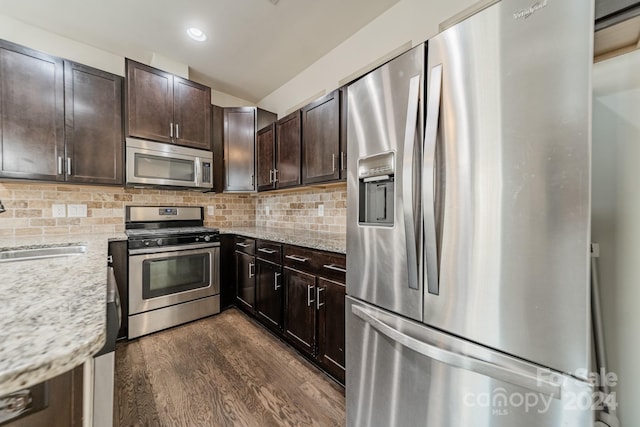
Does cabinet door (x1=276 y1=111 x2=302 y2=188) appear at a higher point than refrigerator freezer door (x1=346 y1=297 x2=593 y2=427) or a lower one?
higher

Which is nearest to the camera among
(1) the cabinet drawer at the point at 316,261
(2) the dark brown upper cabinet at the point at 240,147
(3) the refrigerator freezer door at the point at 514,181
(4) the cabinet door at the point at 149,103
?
(3) the refrigerator freezer door at the point at 514,181

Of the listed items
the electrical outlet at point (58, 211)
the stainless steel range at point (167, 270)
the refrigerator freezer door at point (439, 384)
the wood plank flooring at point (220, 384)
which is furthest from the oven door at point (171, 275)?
the refrigerator freezer door at point (439, 384)

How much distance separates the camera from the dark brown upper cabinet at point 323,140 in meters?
1.99

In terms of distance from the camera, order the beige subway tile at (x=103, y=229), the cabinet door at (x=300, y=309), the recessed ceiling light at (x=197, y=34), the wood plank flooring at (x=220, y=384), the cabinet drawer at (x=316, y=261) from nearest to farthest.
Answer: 1. the wood plank flooring at (x=220, y=384)
2. the cabinet drawer at (x=316, y=261)
3. the cabinet door at (x=300, y=309)
4. the recessed ceiling light at (x=197, y=34)
5. the beige subway tile at (x=103, y=229)

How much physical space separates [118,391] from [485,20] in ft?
8.89

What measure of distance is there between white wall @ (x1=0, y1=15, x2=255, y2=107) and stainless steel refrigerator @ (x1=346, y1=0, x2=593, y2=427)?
103 inches

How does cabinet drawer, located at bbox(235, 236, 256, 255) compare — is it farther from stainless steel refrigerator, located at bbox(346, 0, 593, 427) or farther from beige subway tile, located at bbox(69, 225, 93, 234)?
stainless steel refrigerator, located at bbox(346, 0, 593, 427)

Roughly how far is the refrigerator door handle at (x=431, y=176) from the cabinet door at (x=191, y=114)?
254cm

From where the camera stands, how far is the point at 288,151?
2.55 meters

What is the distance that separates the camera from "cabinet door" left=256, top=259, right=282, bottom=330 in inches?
86.2

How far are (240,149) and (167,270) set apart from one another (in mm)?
1583

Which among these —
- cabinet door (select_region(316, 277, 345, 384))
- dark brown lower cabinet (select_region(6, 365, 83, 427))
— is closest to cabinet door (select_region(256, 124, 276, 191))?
cabinet door (select_region(316, 277, 345, 384))

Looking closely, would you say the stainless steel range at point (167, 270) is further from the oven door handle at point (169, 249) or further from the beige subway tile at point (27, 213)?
the beige subway tile at point (27, 213)

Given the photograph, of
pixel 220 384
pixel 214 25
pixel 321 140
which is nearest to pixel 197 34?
pixel 214 25
